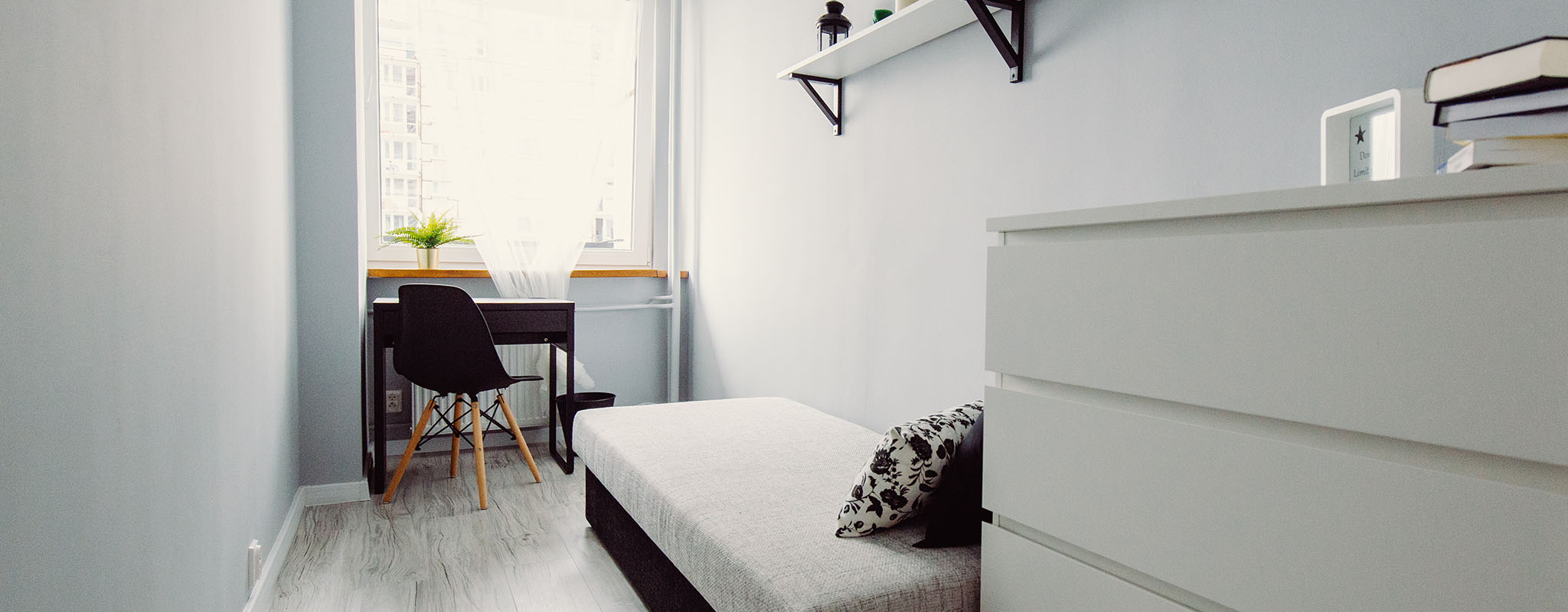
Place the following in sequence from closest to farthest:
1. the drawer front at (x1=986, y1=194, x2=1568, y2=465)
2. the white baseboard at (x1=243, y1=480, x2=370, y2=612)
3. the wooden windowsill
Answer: the drawer front at (x1=986, y1=194, x2=1568, y2=465)
the white baseboard at (x1=243, y1=480, x2=370, y2=612)
the wooden windowsill

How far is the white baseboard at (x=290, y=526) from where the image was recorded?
1.93 metres

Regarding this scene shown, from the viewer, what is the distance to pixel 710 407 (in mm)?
2654

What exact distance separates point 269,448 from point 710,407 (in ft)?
4.11

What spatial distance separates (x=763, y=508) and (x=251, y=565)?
1215 millimetres

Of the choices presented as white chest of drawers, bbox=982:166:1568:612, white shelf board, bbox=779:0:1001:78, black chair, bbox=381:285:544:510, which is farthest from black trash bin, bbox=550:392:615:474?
white chest of drawers, bbox=982:166:1568:612

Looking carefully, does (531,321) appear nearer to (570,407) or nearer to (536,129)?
(570,407)

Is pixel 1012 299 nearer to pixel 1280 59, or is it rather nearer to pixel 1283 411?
pixel 1283 411

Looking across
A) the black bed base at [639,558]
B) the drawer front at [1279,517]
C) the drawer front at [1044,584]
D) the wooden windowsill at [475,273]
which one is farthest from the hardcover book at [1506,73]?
the wooden windowsill at [475,273]

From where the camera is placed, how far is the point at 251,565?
1.84 metres

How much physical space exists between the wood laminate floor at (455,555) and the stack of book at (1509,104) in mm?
1838

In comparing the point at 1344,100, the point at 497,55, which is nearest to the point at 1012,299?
the point at 1344,100

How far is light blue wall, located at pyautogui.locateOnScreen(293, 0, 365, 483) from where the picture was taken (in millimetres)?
2723

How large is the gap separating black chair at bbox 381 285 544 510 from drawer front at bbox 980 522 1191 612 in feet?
6.93

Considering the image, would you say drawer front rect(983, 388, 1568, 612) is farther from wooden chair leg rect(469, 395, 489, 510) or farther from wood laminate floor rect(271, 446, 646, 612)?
wooden chair leg rect(469, 395, 489, 510)
